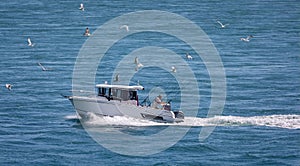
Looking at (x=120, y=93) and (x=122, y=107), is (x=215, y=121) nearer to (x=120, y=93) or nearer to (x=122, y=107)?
(x=122, y=107)

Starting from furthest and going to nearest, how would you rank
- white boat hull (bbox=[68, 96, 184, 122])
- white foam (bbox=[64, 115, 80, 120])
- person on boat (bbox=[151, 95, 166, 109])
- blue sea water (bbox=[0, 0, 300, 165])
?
person on boat (bbox=[151, 95, 166, 109]) < white foam (bbox=[64, 115, 80, 120]) < white boat hull (bbox=[68, 96, 184, 122]) < blue sea water (bbox=[0, 0, 300, 165])

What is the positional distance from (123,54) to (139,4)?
50807 millimetres

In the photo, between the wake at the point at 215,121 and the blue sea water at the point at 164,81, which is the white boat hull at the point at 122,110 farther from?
the blue sea water at the point at 164,81

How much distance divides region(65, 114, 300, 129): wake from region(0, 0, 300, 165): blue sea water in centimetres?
15

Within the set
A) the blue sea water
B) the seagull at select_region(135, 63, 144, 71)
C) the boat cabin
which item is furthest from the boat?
the seagull at select_region(135, 63, 144, 71)

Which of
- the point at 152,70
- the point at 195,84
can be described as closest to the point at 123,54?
the point at 152,70

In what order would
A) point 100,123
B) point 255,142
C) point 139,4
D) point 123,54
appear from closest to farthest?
1. point 255,142
2. point 100,123
3. point 123,54
4. point 139,4

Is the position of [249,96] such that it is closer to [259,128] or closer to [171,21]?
[259,128]

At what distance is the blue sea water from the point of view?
83.0m

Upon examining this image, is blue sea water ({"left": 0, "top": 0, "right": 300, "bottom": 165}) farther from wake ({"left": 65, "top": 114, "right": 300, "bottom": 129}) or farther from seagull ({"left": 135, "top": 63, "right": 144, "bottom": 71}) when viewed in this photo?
seagull ({"left": 135, "top": 63, "right": 144, "bottom": 71})

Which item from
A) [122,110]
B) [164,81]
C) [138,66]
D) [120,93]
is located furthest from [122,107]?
[138,66]

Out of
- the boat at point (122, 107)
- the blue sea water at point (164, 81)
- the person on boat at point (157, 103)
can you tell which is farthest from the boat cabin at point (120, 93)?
the blue sea water at point (164, 81)

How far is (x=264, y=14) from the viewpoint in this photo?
169875 mm

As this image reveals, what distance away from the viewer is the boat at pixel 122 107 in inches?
3733
